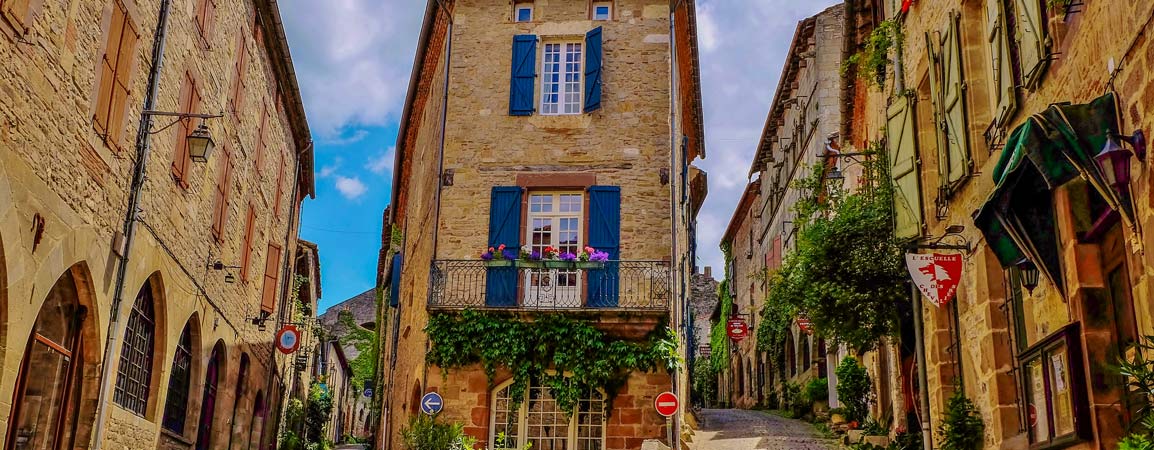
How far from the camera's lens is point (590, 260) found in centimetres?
1546

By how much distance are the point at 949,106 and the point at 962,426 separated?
9.66 ft

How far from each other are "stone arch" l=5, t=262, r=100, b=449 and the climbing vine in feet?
26.5

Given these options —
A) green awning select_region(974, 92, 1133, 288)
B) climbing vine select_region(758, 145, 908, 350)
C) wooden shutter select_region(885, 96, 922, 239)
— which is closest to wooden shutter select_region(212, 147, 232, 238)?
climbing vine select_region(758, 145, 908, 350)

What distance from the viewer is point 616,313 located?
1518 centimetres

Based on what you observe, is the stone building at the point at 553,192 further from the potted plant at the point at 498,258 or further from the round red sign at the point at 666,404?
the round red sign at the point at 666,404

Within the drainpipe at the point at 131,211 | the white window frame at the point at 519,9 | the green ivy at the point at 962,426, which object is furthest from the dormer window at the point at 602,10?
the green ivy at the point at 962,426

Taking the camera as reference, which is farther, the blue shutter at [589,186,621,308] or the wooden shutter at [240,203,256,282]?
the wooden shutter at [240,203,256,282]

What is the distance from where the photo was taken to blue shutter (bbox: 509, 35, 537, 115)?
1662cm

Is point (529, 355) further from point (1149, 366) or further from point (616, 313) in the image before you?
point (1149, 366)

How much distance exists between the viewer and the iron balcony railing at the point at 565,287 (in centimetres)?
1533

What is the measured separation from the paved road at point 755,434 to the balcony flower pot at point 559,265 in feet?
12.4

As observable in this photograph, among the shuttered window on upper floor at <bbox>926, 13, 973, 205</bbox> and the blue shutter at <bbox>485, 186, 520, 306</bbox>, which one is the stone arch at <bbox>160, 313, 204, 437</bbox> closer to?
the blue shutter at <bbox>485, 186, 520, 306</bbox>

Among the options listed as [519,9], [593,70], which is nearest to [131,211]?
[593,70]

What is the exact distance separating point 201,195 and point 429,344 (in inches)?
156
